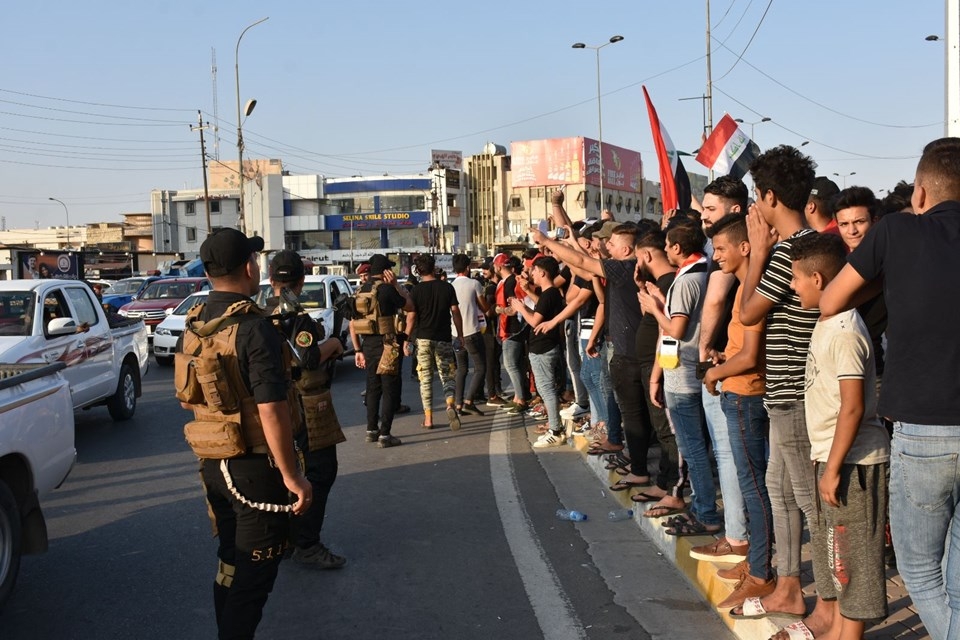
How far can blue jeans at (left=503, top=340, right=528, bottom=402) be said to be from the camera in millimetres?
11086

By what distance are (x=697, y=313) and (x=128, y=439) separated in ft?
Result: 24.0

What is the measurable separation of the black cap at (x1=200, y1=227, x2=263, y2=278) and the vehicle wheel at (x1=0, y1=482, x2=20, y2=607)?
2187mm

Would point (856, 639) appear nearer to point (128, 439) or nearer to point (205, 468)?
point (205, 468)

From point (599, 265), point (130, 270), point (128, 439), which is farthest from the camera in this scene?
point (130, 270)

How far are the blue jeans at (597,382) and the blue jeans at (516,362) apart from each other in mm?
2332

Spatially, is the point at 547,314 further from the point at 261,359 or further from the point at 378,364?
the point at 261,359

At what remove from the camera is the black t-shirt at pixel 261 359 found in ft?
11.9

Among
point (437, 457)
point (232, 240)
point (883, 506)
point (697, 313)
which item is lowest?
point (437, 457)

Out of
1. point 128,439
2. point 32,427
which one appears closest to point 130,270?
point 128,439

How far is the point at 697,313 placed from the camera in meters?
5.51

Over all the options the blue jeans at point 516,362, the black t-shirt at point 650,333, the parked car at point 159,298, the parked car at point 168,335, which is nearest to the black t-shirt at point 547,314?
the blue jeans at point 516,362

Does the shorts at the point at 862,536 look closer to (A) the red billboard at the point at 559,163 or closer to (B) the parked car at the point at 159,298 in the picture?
(B) the parked car at the point at 159,298

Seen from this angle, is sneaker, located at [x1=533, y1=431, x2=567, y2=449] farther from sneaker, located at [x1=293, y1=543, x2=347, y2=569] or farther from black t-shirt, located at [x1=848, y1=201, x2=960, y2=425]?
black t-shirt, located at [x1=848, y1=201, x2=960, y2=425]

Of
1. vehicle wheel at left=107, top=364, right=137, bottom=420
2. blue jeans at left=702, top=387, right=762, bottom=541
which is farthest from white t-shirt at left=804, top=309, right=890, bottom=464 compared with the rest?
vehicle wheel at left=107, top=364, right=137, bottom=420
